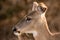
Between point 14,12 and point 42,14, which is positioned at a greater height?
point 42,14

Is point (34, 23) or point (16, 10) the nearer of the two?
point (34, 23)

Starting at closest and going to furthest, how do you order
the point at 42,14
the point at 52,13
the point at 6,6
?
the point at 42,14 < the point at 52,13 < the point at 6,6

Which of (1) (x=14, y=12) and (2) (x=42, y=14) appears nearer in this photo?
(2) (x=42, y=14)

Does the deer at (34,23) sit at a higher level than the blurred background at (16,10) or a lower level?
higher

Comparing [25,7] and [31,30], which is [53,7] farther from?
[31,30]

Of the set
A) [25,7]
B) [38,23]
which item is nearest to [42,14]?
[38,23]

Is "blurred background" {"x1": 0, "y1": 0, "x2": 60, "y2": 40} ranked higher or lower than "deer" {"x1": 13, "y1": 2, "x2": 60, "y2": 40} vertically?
lower

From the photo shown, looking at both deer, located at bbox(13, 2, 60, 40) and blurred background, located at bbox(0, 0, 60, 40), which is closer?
deer, located at bbox(13, 2, 60, 40)

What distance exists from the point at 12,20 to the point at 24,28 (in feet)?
14.5

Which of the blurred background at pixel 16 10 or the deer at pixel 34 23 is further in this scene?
the blurred background at pixel 16 10

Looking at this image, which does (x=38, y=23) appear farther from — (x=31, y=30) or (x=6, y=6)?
(x=6, y=6)

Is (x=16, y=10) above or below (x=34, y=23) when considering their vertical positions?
below

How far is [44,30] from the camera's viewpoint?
3.64 metres

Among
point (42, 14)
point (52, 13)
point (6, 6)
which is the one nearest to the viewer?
point (42, 14)
